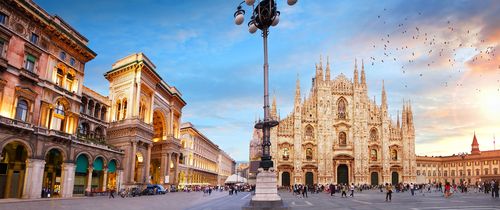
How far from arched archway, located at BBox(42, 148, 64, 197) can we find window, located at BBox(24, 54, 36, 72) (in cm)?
738

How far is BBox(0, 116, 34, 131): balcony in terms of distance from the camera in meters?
26.0

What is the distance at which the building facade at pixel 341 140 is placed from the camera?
71.6 meters

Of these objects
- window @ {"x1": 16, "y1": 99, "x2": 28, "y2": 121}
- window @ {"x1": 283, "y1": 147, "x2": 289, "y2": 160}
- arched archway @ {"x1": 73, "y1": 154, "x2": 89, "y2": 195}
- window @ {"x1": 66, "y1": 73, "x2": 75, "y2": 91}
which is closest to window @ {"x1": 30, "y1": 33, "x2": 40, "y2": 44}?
window @ {"x1": 16, "y1": 99, "x2": 28, "y2": 121}

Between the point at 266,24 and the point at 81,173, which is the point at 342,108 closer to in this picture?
the point at 81,173

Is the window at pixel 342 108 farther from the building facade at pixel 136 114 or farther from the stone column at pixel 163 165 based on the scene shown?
the stone column at pixel 163 165

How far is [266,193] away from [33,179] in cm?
2084

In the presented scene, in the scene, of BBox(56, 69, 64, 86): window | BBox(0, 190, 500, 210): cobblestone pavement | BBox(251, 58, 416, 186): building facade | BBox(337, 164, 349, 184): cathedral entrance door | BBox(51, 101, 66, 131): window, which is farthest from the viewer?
BBox(337, 164, 349, 184): cathedral entrance door

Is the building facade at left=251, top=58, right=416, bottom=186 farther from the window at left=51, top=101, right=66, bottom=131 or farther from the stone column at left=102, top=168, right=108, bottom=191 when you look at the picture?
the window at left=51, top=101, right=66, bottom=131

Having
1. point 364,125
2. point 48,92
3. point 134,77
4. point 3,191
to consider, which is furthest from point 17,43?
point 364,125

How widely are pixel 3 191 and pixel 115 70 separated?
22.1 meters

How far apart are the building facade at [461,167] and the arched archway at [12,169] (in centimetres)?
10256

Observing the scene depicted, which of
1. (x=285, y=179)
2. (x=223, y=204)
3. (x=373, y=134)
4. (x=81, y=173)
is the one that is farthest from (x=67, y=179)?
(x=373, y=134)

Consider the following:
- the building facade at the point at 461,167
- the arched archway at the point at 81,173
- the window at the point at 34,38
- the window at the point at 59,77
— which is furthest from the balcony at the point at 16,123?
the building facade at the point at 461,167

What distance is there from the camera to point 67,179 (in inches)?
1305
